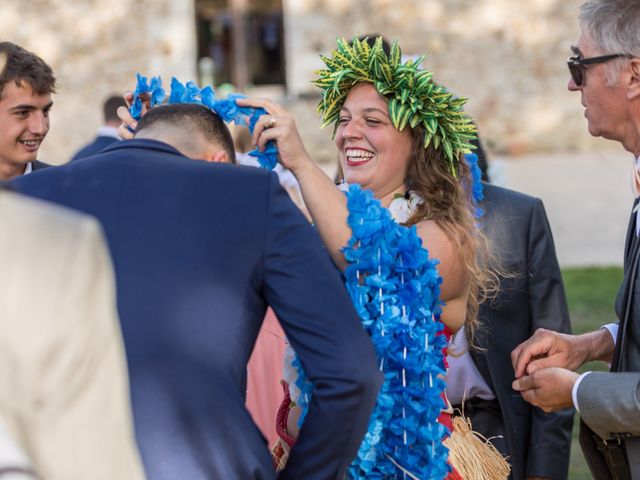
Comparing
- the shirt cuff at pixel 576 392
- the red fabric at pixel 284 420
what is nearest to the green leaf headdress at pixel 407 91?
the shirt cuff at pixel 576 392

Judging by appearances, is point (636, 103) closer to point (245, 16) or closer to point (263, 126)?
point (263, 126)

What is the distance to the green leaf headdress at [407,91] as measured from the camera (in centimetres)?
367

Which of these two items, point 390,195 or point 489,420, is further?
point 489,420

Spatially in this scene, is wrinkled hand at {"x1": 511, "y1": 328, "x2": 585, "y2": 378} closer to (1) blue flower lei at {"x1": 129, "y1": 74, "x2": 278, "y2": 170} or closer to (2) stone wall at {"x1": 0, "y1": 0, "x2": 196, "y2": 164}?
(1) blue flower lei at {"x1": 129, "y1": 74, "x2": 278, "y2": 170}

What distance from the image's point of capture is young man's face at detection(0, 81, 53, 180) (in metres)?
4.60

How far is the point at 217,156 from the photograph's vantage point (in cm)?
290

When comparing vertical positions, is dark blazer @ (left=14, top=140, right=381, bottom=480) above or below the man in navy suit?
below

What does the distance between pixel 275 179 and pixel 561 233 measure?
409 inches

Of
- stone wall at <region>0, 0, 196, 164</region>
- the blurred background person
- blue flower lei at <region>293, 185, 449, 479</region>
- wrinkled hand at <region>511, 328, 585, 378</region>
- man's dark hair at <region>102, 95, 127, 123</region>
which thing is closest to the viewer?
blue flower lei at <region>293, 185, 449, 479</region>

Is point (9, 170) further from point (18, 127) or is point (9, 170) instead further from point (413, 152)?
point (413, 152)

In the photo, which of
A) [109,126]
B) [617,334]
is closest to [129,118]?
[617,334]

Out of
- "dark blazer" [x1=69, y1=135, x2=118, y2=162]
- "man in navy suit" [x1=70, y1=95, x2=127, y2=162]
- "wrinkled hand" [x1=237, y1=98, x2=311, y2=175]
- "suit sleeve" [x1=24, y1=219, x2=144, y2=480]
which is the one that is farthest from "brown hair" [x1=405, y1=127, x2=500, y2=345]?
"man in navy suit" [x1=70, y1=95, x2=127, y2=162]

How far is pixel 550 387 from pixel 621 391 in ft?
0.93

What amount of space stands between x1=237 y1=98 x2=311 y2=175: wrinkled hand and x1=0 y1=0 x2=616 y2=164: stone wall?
11126 millimetres
